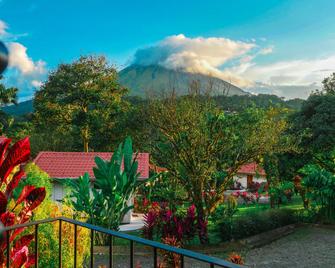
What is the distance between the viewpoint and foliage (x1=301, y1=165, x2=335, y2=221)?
538 inches

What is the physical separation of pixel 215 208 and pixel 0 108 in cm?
1921

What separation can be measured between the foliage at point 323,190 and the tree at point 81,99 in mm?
16930

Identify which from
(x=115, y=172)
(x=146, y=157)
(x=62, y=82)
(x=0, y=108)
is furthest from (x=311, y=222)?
(x=62, y=82)

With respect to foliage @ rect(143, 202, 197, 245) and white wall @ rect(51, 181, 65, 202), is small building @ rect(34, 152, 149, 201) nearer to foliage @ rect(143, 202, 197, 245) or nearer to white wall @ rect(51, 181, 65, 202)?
white wall @ rect(51, 181, 65, 202)

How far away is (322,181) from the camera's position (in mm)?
13711

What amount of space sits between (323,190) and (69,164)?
10.3 meters

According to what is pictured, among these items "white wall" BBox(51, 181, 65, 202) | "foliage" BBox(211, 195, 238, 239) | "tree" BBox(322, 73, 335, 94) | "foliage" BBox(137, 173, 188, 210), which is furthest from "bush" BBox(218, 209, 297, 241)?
"tree" BBox(322, 73, 335, 94)

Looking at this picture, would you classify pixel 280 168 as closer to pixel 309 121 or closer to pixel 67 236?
pixel 309 121

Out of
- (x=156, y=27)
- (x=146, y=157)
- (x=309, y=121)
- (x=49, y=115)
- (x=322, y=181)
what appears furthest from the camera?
(x=49, y=115)

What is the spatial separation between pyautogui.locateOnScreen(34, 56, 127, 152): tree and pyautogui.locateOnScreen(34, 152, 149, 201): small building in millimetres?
9360

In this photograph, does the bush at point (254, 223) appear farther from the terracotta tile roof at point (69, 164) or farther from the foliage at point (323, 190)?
the terracotta tile roof at point (69, 164)

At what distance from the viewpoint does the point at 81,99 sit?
31.0m

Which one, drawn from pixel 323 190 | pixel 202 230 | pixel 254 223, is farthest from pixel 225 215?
pixel 323 190

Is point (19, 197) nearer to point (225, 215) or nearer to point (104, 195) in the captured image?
point (104, 195)
